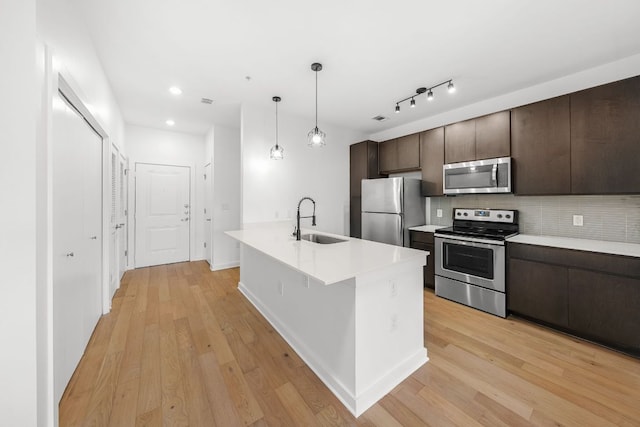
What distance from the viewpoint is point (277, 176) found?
12.4 ft

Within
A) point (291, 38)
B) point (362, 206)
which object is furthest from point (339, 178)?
point (291, 38)

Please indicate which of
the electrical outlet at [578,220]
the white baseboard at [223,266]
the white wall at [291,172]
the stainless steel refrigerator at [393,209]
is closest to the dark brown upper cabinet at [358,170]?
the white wall at [291,172]

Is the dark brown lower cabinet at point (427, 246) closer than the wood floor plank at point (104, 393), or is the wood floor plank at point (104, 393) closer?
the wood floor plank at point (104, 393)

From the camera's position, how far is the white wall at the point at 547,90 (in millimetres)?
2389

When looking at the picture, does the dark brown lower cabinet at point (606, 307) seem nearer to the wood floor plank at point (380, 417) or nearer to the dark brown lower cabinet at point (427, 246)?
the dark brown lower cabinet at point (427, 246)

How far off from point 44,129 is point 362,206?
3675 mm

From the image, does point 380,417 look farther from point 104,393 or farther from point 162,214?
point 162,214

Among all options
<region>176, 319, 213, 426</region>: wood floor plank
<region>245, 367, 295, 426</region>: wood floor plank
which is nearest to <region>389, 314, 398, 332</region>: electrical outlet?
<region>245, 367, 295, 426</region>: wood floor plank

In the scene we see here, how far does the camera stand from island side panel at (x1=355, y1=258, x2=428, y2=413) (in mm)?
1559

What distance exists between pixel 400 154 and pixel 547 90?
1.85 m

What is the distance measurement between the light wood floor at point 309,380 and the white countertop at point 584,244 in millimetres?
844

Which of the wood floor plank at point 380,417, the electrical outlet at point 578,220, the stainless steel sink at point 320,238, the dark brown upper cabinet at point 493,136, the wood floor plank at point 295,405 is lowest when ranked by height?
the wood floor plank at point 380,417

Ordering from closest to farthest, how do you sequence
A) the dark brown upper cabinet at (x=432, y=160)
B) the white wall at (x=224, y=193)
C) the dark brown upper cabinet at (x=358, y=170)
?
the dark brown upper cabinet at (x=432, y=160)
the dark brown upper cabinet at (x=358, y=170)
the white wall at (x=224, y=193)

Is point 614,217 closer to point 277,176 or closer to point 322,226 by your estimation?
point 322,226
